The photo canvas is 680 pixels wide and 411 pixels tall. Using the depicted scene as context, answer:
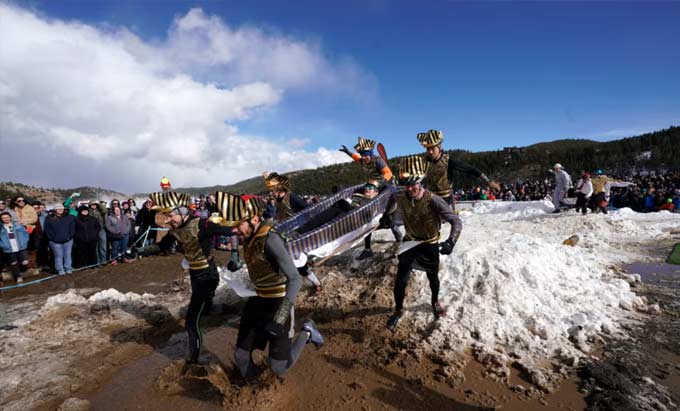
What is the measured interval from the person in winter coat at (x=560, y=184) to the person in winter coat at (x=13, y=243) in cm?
1889

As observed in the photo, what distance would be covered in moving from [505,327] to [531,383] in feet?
2.99

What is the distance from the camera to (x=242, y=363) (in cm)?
343

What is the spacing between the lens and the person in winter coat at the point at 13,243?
8.64 metres

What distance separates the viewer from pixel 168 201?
475 cm

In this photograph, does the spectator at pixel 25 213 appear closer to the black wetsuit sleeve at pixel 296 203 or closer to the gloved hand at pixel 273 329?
the black wetsuit sleeve at pixel 296 203

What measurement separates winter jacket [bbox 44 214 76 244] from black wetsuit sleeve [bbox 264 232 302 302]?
9.66m

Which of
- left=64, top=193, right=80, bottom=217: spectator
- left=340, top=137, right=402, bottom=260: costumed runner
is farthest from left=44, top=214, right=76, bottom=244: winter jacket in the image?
left=340, top=137, right=402, bottom=260: costumed runner

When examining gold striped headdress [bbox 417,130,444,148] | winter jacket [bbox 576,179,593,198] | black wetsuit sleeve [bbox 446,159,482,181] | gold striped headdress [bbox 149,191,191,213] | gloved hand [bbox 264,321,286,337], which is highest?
gold striped headdress [bbox 417,130,444,148]

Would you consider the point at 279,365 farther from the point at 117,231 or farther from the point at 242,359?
the point at 117,231

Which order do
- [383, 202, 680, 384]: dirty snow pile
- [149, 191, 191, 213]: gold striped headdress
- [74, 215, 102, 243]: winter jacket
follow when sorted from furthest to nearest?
[74, 215, 102, 243]: winter jacket, [149, 191, 191, 213]: gold striped headdress, [383, 202, 680, 384]: dirty snow pile

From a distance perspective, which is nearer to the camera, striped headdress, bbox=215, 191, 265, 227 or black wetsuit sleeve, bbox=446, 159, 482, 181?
striped headdress, bbox=215, 191, 265, 227

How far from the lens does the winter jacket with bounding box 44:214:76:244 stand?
937cm

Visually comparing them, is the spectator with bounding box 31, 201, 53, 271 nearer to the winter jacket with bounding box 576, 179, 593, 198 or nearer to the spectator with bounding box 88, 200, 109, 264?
the spectator with bounding box 88, 200, 109, 264

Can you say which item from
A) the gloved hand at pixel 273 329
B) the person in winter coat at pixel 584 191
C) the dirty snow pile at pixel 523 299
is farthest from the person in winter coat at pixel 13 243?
the person in winter coat at pixel 584 191
